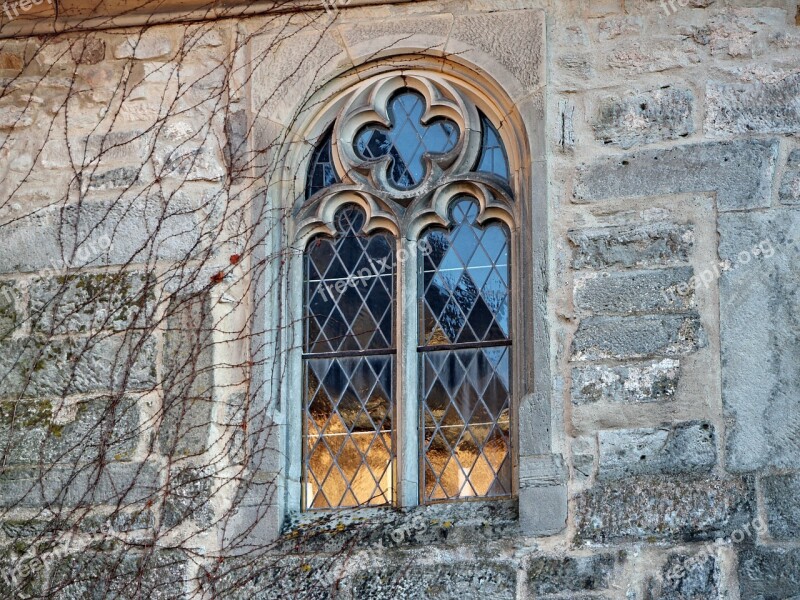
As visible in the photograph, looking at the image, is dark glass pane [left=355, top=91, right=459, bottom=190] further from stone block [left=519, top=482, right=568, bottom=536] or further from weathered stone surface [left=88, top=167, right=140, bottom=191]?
stone block [left=519, top=482, right=568, bottom=536]

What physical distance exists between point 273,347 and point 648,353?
5.28 ft

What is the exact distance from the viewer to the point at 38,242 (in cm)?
745

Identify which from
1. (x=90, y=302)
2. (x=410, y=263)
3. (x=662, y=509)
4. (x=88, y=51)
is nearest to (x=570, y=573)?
(x=662, y=509)

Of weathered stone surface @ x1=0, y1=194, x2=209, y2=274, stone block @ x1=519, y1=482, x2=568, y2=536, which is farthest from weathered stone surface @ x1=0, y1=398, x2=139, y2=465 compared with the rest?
stone block @ x1=519, y1=482, x2=568, y2=536

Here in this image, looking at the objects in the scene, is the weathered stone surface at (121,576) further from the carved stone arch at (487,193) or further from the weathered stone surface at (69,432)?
the carved stone arch at (487,193)

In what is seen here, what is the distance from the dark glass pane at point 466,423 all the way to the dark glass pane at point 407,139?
85cm

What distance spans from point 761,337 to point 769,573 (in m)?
0.93

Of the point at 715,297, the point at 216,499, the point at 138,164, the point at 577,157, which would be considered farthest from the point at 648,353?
the point at 138,164

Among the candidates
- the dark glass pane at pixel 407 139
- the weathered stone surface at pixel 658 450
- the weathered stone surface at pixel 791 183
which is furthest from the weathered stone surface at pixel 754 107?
the weathered stone surface at pixel 658 450

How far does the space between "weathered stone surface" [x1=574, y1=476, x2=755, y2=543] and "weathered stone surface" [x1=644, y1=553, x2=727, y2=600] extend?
0.28 feet

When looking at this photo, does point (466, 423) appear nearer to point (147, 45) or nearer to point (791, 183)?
point (791, 183)

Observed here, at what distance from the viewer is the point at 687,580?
6406 millimetres

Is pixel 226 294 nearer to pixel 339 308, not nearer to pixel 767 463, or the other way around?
pixel 339 308

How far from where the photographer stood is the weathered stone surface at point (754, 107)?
694 cm
